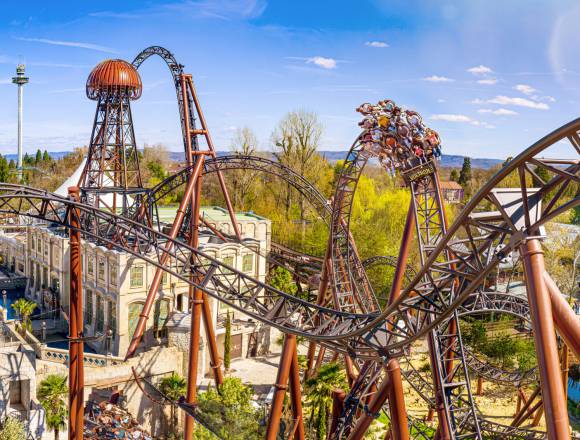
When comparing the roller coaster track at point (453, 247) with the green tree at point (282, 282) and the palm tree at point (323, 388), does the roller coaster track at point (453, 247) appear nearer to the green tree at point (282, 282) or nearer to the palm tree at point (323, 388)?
the palm tree at point (323, 388)

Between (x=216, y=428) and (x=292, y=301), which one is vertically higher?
(x=292, y=301)

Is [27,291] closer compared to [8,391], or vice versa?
[8,391]

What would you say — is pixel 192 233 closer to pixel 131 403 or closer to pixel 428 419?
pixel 131 403

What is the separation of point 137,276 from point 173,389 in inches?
209

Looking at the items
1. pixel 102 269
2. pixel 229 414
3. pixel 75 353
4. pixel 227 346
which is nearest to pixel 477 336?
pixel 227 346

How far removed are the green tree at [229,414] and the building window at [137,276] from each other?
6.78m

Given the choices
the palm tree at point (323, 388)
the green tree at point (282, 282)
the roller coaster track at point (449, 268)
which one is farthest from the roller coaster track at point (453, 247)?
the green tree at point (282, 282)

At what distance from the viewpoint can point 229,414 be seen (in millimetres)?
17312

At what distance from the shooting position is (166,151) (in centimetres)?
10881

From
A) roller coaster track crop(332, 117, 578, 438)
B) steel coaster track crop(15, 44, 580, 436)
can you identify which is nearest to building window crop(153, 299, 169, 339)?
roller coaster track crop(332, 117, 578, 438)

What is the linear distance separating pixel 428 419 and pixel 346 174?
10.6m

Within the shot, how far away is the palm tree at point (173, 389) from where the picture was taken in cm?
2025

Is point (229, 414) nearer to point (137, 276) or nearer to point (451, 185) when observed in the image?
point (137, 276)

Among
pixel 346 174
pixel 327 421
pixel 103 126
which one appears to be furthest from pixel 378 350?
pixel 103 126
